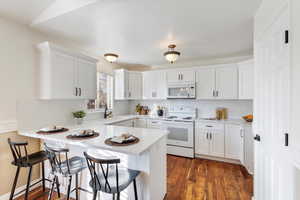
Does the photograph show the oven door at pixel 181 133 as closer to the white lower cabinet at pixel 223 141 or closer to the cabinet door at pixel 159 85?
the white lower cabinet at pixel 223 141

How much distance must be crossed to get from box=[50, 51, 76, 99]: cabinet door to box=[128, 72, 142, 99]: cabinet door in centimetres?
189

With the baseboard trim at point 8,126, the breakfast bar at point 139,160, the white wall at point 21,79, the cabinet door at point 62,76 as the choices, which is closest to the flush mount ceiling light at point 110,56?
the cabinet door at point 62,76

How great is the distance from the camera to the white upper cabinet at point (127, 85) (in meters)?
4.10

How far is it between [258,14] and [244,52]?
75.4 inches

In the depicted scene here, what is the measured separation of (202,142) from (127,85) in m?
2.58

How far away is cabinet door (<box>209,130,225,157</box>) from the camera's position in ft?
10.5

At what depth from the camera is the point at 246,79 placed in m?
3.06

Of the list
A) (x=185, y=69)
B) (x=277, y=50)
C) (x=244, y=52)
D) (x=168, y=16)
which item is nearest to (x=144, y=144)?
(x=277, y=50)

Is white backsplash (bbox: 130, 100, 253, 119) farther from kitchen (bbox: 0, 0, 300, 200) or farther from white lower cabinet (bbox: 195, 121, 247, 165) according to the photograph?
white lower cabinet (bbox: 195, 121, 247, 165)

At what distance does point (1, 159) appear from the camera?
6.31 feet

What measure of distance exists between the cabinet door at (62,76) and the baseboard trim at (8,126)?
2.01 ft

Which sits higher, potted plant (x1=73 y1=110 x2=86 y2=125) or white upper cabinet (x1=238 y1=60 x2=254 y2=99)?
white upper cabinet (x1=238 y1=60 x2=254 y2=99)

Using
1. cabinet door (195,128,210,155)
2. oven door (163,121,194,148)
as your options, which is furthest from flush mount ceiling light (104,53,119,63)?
cabinet door (195,128,210,155)

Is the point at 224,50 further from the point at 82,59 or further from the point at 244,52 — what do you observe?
the point at 82,59
